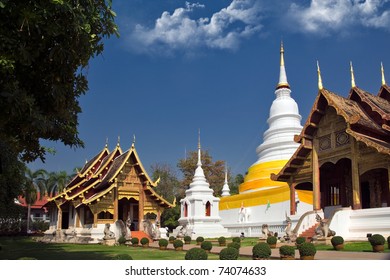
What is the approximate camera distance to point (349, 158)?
13680mm

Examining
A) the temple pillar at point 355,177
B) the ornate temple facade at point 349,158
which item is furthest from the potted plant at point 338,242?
the temple pillar at point 355,177

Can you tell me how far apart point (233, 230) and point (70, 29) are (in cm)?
1860

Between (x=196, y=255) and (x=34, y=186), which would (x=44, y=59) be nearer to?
(x=196, y=255)

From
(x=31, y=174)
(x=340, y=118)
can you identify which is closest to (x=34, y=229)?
(x=31, y=174)

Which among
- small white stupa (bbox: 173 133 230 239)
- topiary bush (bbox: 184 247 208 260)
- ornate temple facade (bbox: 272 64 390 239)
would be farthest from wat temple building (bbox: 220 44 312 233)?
topiary bush (bbox: 184 247 208 260)

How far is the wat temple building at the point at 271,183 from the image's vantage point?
2172cm

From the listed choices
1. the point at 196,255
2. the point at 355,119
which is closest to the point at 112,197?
the point at 355,119

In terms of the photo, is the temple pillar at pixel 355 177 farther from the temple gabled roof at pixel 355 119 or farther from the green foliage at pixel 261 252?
the green foliage at pixel 261 252

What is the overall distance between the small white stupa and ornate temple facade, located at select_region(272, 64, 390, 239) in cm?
703

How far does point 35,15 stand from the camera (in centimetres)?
557

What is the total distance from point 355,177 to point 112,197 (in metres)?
10.5

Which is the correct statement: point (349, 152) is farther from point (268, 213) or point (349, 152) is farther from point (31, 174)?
point (31, 174)

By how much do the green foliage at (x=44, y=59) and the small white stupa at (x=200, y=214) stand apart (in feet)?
50.1
